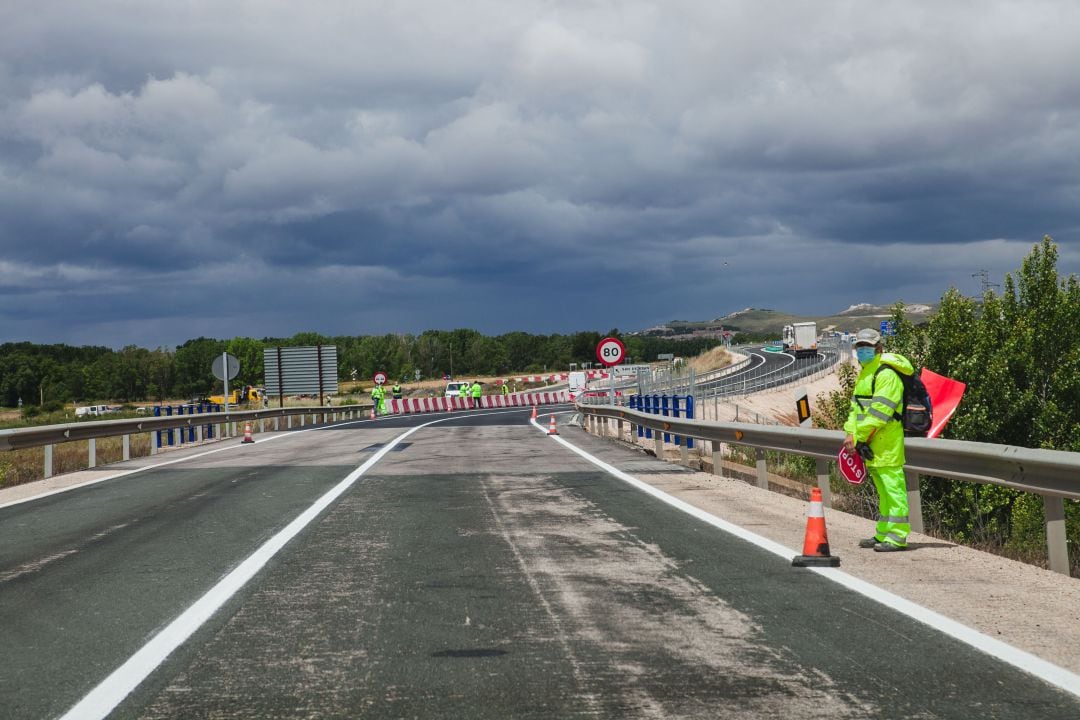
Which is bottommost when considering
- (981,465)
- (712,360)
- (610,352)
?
(981,465)

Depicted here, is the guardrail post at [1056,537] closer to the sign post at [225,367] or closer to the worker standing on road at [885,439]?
the worker standing on road at [885,439]

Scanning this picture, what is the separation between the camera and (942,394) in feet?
35.4

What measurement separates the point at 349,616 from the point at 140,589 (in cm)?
188

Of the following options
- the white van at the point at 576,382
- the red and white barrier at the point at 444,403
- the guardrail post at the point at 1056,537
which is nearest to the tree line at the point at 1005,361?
the white van at the point at 576,382

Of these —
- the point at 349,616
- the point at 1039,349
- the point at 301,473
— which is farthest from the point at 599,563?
the point at 1039,349

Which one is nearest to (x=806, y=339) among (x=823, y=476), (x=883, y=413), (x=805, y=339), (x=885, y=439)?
(x=805, y=339)

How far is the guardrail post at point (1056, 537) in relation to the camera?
788 cm

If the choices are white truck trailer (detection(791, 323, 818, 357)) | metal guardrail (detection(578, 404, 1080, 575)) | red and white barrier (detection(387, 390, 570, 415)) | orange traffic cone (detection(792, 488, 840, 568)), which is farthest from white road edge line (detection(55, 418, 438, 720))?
white truck trailer (detection(791, 323, 818, 357))

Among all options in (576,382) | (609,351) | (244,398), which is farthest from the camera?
(244,398)

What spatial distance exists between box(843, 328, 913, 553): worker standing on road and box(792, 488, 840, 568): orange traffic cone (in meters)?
0.92

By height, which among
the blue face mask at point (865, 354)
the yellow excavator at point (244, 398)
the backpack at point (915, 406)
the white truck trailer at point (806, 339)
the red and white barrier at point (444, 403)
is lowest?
the red and white barrier at point (444, 403)

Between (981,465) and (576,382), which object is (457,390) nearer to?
(576,382)

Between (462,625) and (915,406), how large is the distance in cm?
474

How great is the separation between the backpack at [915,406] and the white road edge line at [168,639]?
16.8ft
